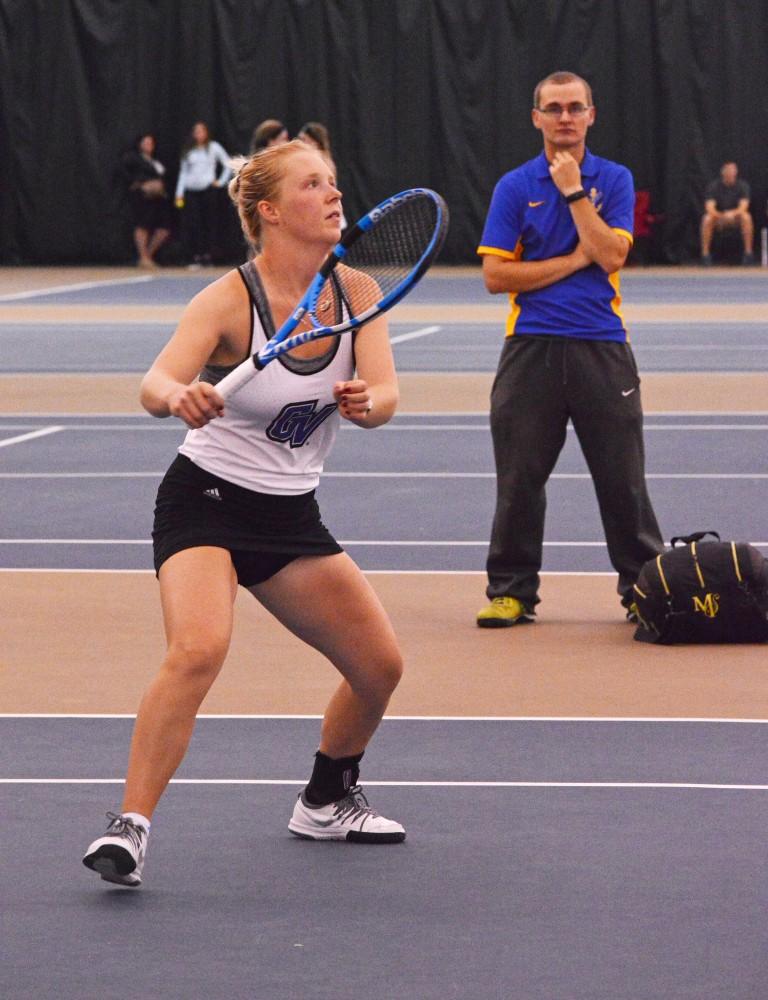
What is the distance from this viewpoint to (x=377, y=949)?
398 cm

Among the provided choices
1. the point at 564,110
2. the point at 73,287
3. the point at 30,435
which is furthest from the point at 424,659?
the point at 73,287

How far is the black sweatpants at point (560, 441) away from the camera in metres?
7.10

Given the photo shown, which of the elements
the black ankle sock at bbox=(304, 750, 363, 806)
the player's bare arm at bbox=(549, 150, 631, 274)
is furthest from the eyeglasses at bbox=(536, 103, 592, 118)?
the black ankle sock at bbox=(304, 750, 363, 806)

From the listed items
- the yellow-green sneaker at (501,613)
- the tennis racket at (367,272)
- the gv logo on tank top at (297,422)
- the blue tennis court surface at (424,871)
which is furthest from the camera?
the yellow-green sneaker at (501,613)

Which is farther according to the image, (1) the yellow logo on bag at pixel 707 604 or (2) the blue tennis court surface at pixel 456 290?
(2) the blue tennis court surface at pixel 456 290

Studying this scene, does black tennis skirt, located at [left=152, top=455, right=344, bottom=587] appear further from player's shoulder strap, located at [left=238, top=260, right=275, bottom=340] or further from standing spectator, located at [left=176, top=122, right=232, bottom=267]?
standing spectator, located at [left=176, top=122, right=232, bottom=267]

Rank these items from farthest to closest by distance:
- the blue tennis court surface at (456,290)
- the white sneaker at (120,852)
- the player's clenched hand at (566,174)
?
the blue tennis court surface at (456,290) < the player's clenched hand at (566,174) < the white sneaker at (120,852)

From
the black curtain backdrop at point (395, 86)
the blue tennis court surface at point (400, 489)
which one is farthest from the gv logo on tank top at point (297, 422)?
the black curtain backdrop at point (395, 86)

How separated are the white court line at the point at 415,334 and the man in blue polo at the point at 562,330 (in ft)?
37.8

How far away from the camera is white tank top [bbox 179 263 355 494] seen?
14.7 feet

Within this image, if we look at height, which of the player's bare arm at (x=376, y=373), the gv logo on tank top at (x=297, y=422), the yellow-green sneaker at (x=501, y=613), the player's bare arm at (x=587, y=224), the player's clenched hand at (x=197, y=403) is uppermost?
the player's clenched hand at (x=197, y=403)

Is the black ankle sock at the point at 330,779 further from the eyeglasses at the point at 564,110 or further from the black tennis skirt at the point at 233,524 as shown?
the eyeglasses at the point at 564,110

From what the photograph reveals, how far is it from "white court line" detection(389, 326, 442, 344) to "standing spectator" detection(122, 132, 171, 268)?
1108cm

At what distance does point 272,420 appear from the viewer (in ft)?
14.9
